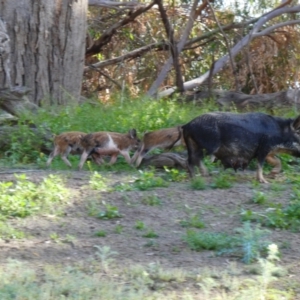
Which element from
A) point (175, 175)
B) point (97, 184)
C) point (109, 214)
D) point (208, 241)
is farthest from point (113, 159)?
Result: point (208, 241)

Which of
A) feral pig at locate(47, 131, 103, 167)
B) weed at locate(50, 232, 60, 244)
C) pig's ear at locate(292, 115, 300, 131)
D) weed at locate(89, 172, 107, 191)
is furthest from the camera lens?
feral pig at locate(47, 131, 103, 167)

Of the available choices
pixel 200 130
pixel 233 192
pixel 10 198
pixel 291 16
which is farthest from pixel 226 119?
pixel 291 16

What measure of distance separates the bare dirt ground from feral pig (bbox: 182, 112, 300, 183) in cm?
39

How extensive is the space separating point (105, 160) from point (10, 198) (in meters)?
3.58

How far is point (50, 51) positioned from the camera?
15.5m

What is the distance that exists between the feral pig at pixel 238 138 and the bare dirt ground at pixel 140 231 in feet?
1.27

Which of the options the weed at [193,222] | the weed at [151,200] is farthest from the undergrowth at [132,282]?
the weed at [151,200]

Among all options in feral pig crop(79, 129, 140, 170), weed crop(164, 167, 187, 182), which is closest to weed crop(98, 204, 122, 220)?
weed crop(164, 167, 187, 182)

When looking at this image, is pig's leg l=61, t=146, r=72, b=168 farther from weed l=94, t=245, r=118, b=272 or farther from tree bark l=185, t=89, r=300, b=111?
tree bark l=185, t=89, r=300, b=111

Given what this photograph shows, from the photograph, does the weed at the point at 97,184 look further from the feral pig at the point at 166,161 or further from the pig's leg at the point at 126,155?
the pig's leg at the point at 126,155

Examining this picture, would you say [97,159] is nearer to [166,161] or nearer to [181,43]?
[166,161]

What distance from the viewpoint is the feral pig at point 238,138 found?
10.1m

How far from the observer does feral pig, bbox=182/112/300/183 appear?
10094mm

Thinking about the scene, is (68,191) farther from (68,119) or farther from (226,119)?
(68,119)
